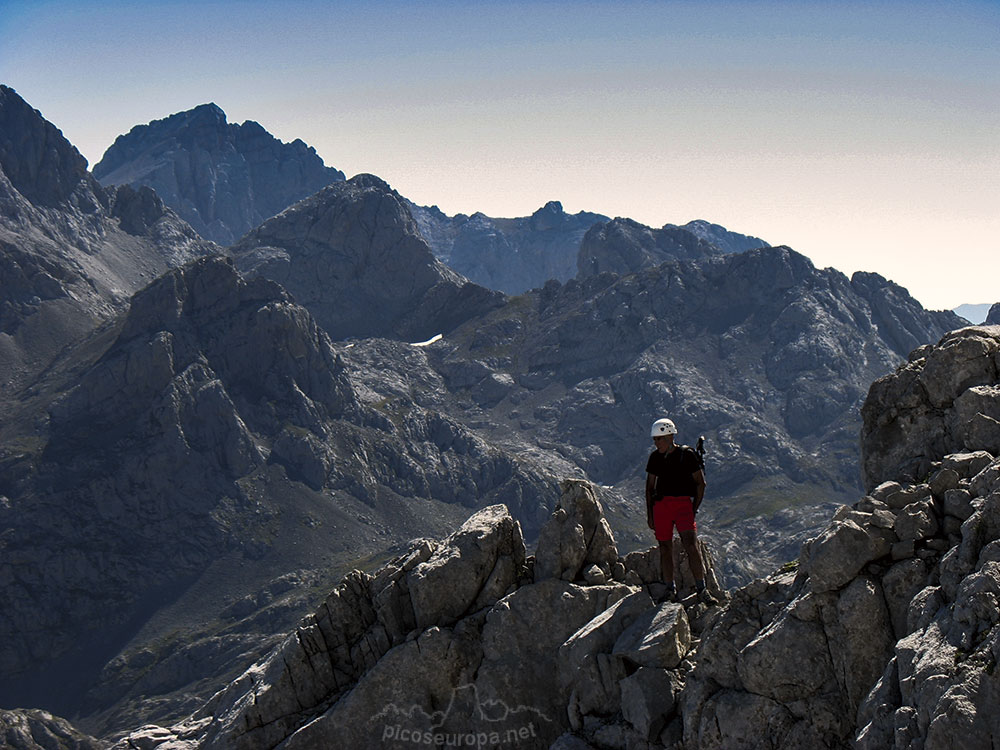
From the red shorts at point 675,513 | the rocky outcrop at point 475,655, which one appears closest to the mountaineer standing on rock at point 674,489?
the red shorts at point 675,513

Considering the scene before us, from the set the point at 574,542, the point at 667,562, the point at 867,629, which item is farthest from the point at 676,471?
the point at 867,629

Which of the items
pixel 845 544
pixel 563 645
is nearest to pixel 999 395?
pixel 845 544

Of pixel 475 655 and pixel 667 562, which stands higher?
pixel 667 562

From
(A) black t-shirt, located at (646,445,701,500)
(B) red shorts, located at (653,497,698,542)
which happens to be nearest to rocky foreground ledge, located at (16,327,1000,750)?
(B) red shorts, located at (653,497,698,542)

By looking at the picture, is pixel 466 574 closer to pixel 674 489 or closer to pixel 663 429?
pixel 674 489

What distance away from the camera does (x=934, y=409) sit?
126 feet

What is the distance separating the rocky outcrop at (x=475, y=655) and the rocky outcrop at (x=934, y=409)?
10.2 metres

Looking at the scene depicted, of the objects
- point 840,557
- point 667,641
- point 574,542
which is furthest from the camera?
point 574,542

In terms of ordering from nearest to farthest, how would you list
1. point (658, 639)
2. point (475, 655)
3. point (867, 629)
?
point (867, 629), point (658, 639), point (475, 655)

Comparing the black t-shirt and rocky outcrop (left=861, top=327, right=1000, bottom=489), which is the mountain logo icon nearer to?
the black t-shirt

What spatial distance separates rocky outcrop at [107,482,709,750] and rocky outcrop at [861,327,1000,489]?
1016 cm

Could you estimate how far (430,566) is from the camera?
4281cm

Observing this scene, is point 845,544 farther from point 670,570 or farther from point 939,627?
point 670,570

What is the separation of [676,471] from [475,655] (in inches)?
448
